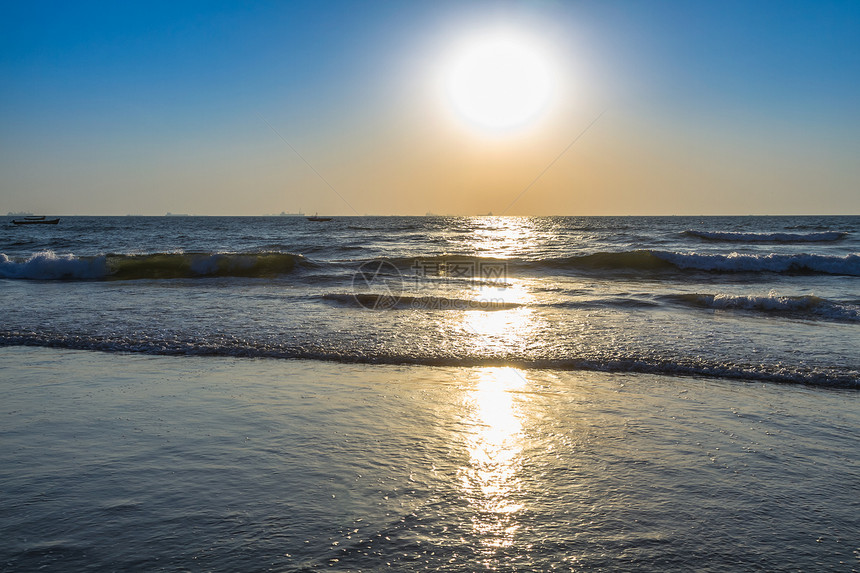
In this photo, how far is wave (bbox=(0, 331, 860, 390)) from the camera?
702cm

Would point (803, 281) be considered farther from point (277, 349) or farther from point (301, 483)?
point (301, 483)

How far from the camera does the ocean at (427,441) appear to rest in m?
2.96

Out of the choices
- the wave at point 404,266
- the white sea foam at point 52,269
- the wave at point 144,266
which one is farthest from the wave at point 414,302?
the white sea foam at point 52,269

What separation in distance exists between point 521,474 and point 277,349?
210 inches

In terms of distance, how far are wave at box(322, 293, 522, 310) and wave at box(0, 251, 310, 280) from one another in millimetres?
8583

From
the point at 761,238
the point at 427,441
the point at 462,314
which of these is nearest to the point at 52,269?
the point at 462,314

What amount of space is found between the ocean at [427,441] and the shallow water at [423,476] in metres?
0.02

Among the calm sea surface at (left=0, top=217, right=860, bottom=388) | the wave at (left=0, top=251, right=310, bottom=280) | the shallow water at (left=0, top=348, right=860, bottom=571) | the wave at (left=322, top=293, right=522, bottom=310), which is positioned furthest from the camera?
the wave at (left=0, top=251, right=310, bottom=280)

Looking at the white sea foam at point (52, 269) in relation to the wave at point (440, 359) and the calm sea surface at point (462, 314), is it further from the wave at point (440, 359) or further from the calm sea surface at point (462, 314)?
the wave at point (440, 359)

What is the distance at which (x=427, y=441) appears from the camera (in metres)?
4.50

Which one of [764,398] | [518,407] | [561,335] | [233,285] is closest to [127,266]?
[233,285]

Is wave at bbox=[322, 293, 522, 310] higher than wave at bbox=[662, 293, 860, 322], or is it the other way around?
wave at bbox=[662, 293, 860, 322]

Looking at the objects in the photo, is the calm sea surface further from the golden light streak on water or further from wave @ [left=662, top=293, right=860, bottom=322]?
the golden light streak on water

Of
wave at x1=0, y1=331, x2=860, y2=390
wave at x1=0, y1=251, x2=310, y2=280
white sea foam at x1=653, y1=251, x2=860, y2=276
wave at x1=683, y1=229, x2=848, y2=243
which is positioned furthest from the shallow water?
wave at x1=683, y1=229, x2=848, y2=243
